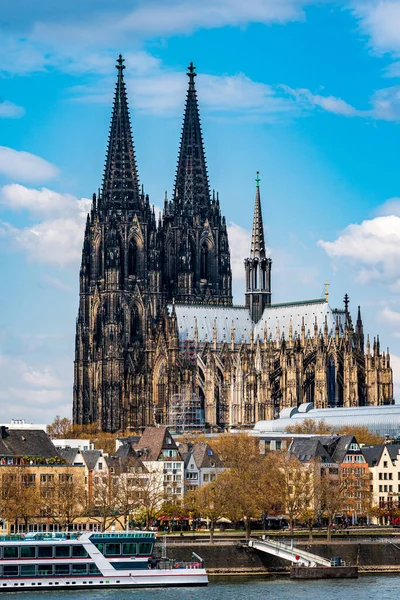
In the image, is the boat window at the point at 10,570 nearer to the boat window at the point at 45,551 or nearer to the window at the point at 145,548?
the boat window at the point at 45,551

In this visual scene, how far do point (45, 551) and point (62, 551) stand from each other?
0.97 m

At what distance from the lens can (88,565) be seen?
104 m

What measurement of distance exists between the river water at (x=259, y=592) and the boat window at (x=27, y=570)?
1695 millimetres

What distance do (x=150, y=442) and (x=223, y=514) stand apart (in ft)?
66.3

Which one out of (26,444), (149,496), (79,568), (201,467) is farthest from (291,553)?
(201,467)

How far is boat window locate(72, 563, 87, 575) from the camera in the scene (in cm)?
10344

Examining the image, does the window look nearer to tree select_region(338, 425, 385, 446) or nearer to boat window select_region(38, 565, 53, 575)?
boat window select_region(38, 565, 53, 575)

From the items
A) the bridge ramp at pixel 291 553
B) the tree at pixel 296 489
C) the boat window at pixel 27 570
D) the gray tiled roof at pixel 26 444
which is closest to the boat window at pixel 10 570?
the boat window at pixel 27 570

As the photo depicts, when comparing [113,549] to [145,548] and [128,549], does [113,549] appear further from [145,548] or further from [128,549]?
[145,548]

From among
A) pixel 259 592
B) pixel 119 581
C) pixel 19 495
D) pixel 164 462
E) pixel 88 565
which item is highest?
pixel 164 462

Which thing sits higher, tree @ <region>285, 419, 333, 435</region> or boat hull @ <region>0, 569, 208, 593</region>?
tree @ <region>285, 419, 333, 435</region>

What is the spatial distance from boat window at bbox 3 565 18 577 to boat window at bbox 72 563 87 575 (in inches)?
128

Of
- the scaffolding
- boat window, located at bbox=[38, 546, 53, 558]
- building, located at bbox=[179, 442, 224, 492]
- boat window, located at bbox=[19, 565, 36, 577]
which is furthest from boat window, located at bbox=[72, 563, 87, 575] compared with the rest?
the scaffolding

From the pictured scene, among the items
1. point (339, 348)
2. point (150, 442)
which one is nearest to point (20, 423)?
point (150, 442)
